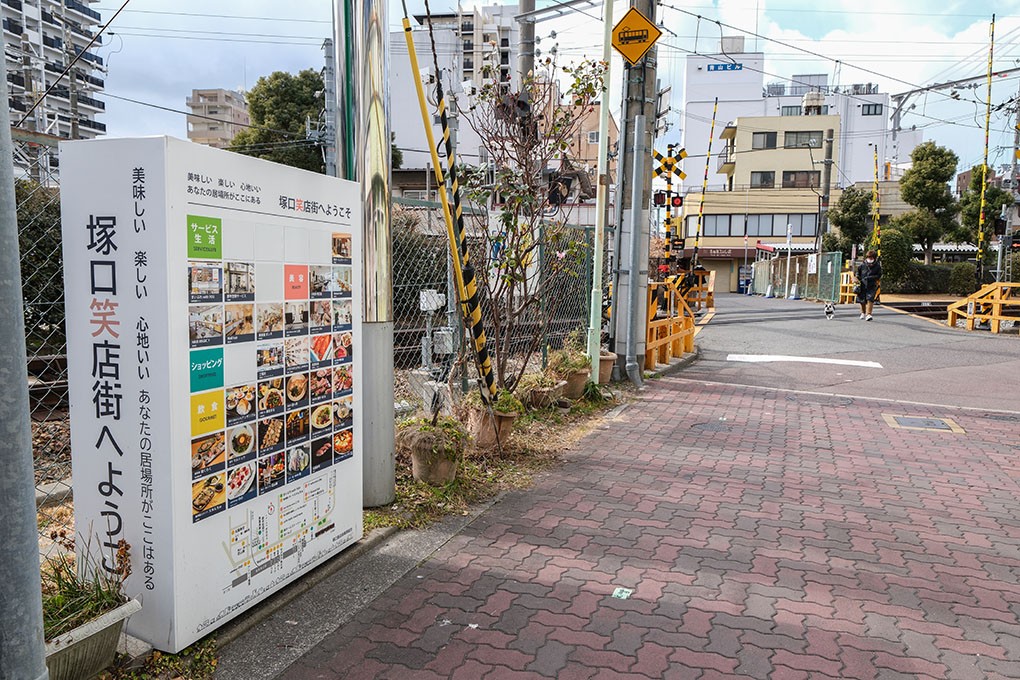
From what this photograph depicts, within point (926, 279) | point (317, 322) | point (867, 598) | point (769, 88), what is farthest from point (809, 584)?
point (769, 88)

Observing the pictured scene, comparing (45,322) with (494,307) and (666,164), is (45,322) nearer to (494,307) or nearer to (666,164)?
(494,307)

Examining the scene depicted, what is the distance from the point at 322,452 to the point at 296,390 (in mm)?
409

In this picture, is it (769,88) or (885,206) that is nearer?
(885,206)

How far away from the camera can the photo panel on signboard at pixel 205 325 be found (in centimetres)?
283

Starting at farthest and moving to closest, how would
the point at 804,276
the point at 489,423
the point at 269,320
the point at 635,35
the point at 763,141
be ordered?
1. the point at 763,141
2. the point at 804,276
3. the point at 635,35
4. the point at 489,423
5. the point at 269,320

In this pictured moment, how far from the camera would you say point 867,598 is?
12.0 feet

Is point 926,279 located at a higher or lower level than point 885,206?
lower

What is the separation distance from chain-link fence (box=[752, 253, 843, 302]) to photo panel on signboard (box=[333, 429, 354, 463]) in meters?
27.7

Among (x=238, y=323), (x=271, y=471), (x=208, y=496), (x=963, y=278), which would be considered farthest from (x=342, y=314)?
(x=963, y=278)

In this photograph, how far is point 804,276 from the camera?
35.2 m

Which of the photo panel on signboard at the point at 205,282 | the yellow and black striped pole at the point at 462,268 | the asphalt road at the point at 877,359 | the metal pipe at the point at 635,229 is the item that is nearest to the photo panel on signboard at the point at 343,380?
the photo panel on signboard at the point at 205,282

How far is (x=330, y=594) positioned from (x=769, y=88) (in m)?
80.3

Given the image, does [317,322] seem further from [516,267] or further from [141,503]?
[516,267]

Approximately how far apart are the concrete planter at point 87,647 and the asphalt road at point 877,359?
9251 mm
